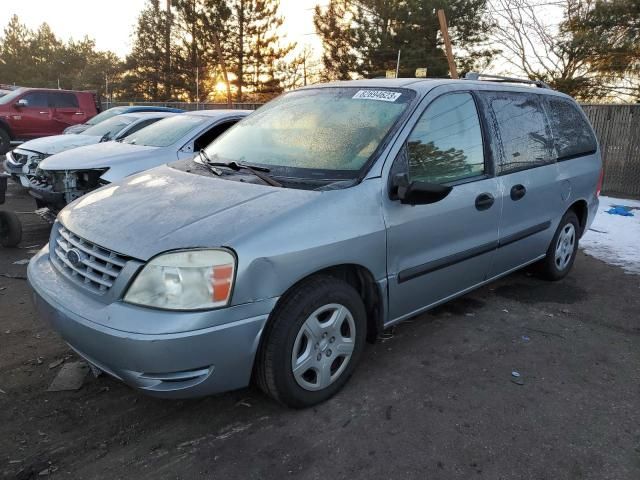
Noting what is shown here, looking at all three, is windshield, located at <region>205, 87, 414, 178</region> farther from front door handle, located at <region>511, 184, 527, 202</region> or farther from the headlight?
front door handle, located at <region>511, 184, 527, 202</region>

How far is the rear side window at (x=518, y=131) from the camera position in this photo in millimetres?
3729

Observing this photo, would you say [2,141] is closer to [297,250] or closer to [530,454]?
[297,250]

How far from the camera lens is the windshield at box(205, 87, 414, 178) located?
2998 mm

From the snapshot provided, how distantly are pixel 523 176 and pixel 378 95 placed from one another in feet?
4.59

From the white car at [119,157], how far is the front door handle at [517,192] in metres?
4.08

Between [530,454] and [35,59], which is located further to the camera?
[35,59]

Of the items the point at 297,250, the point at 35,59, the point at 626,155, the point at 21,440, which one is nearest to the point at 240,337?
the point at 297,250

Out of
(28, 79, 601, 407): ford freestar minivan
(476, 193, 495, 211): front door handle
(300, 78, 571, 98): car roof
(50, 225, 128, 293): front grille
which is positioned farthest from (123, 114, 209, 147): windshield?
(476, 193, 495, 211): front door handle

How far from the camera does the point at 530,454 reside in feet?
8.00

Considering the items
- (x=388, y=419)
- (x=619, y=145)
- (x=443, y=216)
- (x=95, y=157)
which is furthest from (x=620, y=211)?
(x=95, y=157)

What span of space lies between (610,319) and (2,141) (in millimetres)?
15384

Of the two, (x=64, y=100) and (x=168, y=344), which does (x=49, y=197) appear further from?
(x=64, y=100)

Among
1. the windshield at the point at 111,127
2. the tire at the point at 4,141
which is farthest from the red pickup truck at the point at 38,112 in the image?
the windshield at the point at 111,127

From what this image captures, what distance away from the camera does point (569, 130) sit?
4.62 m
